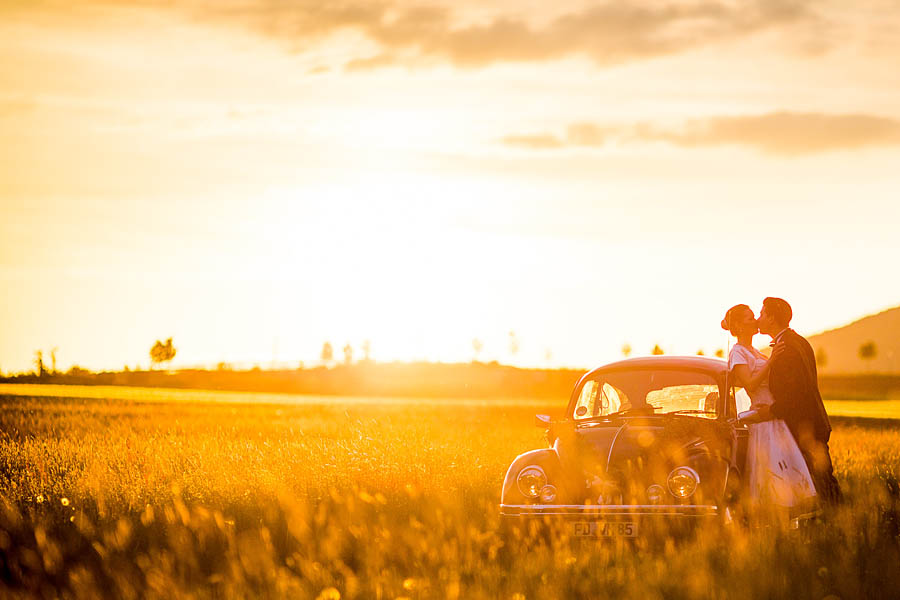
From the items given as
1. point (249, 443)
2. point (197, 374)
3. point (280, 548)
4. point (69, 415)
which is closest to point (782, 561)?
point (280, 548)

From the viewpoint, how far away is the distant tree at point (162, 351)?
518 ft

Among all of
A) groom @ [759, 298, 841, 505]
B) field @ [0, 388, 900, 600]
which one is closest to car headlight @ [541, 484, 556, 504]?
field @ [0, 388, 900, 600]

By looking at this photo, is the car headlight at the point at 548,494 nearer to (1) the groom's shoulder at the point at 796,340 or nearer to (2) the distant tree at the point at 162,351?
(1) the groom's shoulder at the point at 796,340

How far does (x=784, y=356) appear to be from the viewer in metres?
10.4

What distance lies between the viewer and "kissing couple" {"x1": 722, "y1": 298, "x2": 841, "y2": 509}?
32.8 feet

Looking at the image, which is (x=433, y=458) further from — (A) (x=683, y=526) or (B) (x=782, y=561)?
(B) (x=782, y=561)

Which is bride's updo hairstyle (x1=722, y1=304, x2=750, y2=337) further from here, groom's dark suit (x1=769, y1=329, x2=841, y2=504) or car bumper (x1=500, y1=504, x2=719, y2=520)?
car bumper (x1=500, y1=504, x2=719, y2=520)

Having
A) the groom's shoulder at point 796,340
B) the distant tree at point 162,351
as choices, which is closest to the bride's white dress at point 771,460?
the groom's shoulder at point 796,340

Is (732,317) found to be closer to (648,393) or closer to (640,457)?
(648,393)

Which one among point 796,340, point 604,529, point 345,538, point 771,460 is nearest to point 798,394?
point 796,340

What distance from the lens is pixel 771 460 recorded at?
984 centimetres

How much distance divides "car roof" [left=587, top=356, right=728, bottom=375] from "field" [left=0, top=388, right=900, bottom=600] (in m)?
2.06

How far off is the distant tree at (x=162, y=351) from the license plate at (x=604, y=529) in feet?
513

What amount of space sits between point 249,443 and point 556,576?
428 inches
